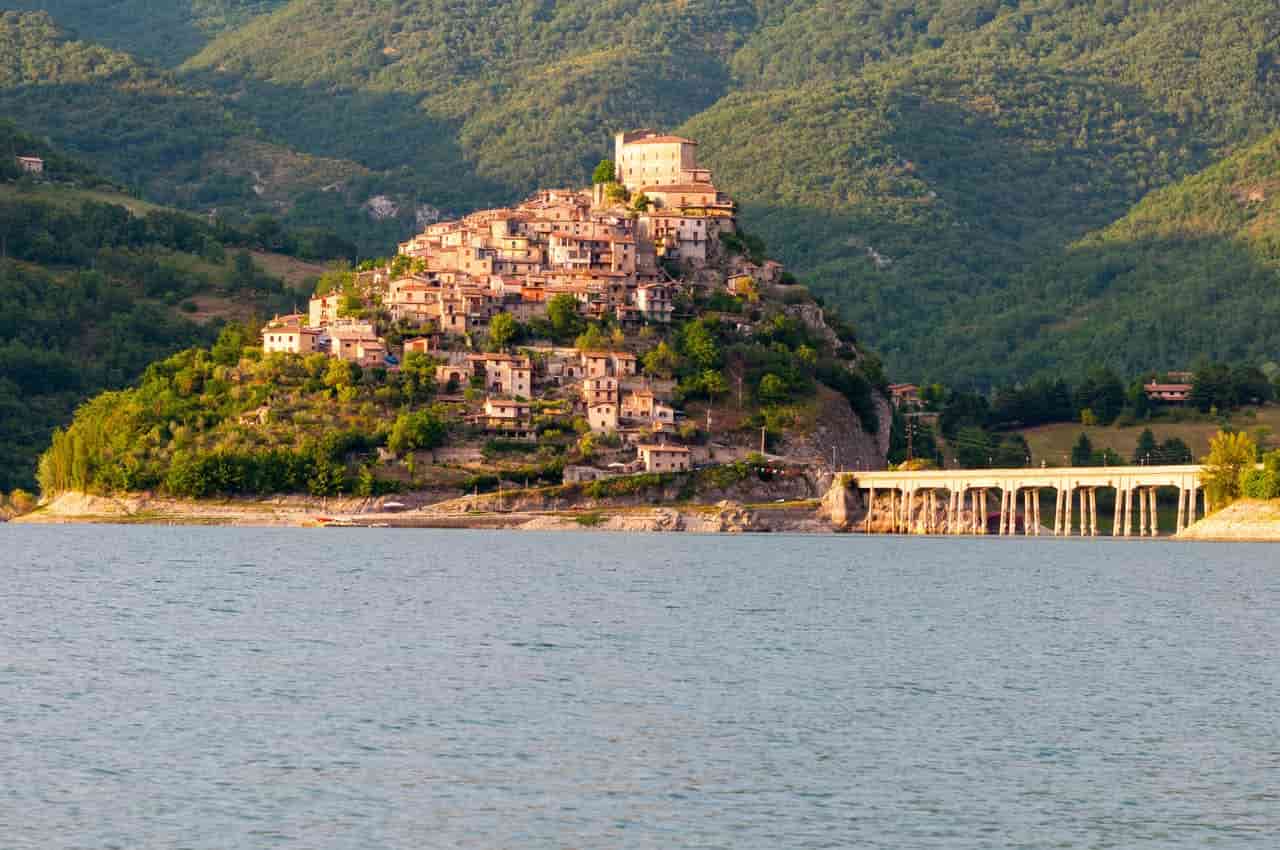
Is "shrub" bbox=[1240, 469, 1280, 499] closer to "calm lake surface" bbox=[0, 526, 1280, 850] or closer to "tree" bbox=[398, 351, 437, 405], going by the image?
"calm lake surface" bbox=[0, 526, 1280, 850]

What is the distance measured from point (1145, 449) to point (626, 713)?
5654 inches

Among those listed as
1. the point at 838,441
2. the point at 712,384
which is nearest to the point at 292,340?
the point at 712,384

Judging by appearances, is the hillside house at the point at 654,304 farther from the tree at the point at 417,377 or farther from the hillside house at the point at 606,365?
the tree at the point at 417,377

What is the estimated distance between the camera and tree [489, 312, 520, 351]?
6501 inches

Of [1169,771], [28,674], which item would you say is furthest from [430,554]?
[1169,771]

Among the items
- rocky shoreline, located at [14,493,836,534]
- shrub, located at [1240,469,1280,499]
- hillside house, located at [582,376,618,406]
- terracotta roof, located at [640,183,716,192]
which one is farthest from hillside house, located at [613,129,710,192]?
shrub, located at [1240,469,1280,499]

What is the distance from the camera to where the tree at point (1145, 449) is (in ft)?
608

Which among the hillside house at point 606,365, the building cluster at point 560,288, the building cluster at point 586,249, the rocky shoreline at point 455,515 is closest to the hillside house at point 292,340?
the building cluster at point 560,288

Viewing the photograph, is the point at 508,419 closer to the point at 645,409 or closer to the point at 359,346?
the point at 645,409

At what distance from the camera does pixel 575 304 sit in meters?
168

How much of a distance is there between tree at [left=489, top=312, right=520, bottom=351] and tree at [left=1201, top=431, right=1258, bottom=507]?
171 feet

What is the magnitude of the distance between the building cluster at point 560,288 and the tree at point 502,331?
1.90m

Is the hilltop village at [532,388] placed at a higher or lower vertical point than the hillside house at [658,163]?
lower

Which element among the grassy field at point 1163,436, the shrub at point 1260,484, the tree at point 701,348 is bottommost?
the shrub at point 1260,484
